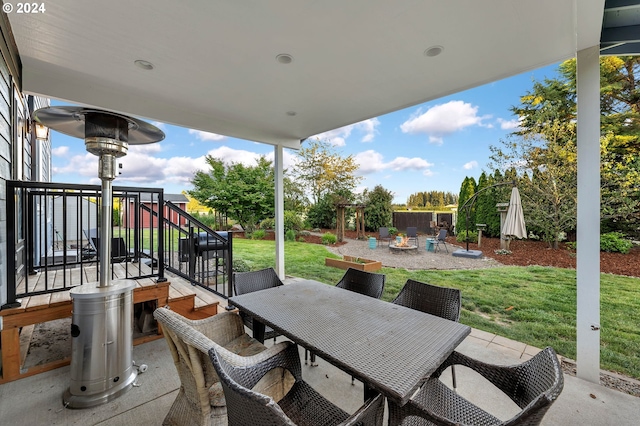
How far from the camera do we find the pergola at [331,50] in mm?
1866

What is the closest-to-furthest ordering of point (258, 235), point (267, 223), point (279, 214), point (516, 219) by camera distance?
point (516, 219), point (279, 214), point (258, 235), point (267, 223)

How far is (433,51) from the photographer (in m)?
2.34

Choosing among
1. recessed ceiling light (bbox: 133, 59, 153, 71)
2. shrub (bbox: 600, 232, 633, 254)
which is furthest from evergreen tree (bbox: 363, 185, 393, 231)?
recessed ceiling light (bbox: 133, 59, 153, 71)

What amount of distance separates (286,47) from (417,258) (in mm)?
5854

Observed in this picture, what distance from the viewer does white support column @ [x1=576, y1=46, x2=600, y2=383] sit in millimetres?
2254

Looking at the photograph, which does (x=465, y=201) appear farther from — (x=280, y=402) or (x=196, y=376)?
(x=196, y=376)

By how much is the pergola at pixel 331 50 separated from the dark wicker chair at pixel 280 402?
2.24 m

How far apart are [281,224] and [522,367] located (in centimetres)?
429

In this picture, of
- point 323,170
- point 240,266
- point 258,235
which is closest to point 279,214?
point 240,266

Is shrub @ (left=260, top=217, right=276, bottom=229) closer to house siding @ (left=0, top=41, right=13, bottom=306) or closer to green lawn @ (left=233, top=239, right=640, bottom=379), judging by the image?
green lawn @ (left=233, top=239, right=640, bottom=379)

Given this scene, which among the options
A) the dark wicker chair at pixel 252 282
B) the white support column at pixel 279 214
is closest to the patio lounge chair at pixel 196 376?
the dark wicker chair at pixel 252 282

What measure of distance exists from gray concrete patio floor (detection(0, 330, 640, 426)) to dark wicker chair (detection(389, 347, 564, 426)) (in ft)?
2.70

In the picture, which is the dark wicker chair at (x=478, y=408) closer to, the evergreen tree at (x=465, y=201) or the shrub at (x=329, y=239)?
the evergreen tree at (x=465, y=201)

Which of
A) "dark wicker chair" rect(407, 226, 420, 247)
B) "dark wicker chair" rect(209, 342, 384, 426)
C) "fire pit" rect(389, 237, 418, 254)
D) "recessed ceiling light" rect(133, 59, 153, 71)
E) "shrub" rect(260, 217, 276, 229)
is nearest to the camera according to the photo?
"dark wicker chair" rect(209, 342, 384, 426)
